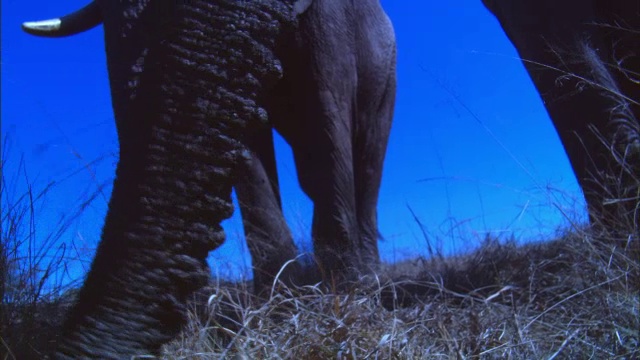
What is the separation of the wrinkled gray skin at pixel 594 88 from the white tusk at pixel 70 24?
2171 mm

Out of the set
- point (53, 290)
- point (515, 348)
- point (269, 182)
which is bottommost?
point (515, 348)

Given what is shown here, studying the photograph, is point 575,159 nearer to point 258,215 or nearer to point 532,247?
point 532,247

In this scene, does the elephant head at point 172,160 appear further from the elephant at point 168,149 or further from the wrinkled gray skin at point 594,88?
the wrinkled gray skin at point 594,88

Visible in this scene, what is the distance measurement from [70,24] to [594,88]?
2626mm

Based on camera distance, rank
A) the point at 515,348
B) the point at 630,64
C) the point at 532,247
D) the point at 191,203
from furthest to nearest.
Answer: the point at 532,247
the point at 630,64
the point at 515,348
the point at 191,203

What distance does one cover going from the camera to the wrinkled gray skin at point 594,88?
3.02 metres

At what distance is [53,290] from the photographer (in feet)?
7.67

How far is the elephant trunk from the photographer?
1.84 meters

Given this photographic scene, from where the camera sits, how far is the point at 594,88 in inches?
121

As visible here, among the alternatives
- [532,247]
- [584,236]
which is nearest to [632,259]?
[584,236]

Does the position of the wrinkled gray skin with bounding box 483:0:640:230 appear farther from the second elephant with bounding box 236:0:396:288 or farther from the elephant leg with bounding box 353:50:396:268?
the elephant leg with bounding box 353:50:396:268

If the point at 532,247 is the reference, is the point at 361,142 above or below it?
above

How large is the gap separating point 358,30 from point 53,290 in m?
2.42

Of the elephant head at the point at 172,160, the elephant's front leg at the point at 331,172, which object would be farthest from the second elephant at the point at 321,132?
the elephant head at the point at 172,160
